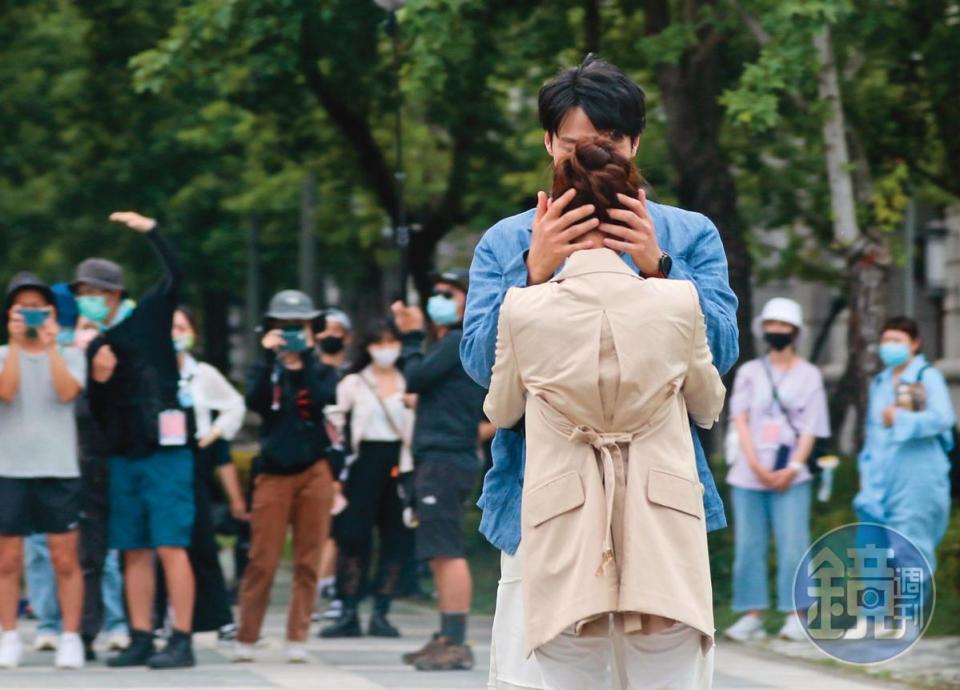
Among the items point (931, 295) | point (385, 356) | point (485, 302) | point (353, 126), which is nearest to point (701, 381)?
point (485, 302)

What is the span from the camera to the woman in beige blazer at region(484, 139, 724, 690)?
12.7 ft

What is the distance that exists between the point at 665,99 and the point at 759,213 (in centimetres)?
537

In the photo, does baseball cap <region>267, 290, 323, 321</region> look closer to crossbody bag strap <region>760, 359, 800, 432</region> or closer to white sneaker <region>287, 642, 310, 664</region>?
white sneaker <region>287, 642, 310, 664</region>

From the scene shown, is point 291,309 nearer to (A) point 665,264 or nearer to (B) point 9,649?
(B) point 9,649

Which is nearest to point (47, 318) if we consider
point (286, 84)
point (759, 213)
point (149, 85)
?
point (149, 85)

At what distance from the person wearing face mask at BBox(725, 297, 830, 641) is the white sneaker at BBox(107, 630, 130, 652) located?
10.8ft

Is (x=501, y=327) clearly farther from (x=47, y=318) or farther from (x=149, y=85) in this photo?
(x=149, y=85)

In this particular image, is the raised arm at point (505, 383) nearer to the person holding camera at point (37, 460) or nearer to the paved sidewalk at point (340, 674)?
the paved sidewalk at point (340, 674)

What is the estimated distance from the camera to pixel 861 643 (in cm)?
977

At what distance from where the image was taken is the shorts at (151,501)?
367 inches

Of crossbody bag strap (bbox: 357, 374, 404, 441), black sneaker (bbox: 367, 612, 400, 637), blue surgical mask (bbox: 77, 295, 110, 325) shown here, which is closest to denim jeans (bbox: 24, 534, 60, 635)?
blue surgical mask (bbox: 77, 295, 110, 325)

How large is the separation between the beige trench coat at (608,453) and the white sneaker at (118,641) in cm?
674

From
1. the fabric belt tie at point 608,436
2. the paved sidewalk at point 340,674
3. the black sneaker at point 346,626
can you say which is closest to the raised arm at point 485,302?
the fabric belt tie at point 608,436

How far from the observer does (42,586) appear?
10.9 m
